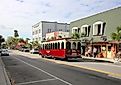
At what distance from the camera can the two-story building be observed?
142ft

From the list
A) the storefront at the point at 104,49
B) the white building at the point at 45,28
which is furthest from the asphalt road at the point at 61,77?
the white building at the point at 45,28

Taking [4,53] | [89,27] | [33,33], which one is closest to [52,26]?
[33,33]

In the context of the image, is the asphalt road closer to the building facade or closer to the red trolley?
the red trolley

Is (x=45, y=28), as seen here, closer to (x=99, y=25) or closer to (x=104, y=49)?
(x=99, y=25)

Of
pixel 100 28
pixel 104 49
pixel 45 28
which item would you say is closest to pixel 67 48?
pixel 104 49

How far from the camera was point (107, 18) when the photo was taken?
149 feet

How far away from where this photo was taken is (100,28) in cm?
4756

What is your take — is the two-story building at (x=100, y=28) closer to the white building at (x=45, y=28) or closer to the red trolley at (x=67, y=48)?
the red trolley at (x=67, y=48)

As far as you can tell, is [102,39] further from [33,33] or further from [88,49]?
[33,33]

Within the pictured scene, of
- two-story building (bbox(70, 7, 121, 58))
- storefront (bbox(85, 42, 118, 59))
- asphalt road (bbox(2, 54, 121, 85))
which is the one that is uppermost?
two-story building (bbox(70, 7, 121, 58))

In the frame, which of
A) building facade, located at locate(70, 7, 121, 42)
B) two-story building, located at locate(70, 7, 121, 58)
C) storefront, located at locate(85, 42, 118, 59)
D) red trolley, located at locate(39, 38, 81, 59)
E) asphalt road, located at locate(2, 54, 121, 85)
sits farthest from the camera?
two-story building, located at locate(70, 7, 121, 58)

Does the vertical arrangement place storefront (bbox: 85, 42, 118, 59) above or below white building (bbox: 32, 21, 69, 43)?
below

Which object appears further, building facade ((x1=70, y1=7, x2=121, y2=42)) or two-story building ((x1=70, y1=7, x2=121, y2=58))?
two-story building ((x1=70, y1=7, x2=121, y2=58))

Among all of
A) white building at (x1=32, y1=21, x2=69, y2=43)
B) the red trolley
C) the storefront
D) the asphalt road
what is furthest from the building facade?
white building at (x1=32, y1=21, x2=69, y2=43)
